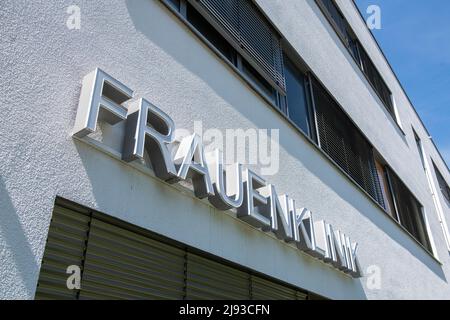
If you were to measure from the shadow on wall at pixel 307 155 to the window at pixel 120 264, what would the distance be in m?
1.57

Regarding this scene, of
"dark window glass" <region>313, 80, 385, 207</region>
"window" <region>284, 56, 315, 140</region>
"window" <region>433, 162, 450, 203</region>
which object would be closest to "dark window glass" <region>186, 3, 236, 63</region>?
"window" <region>284, 56, 315, 140</region>

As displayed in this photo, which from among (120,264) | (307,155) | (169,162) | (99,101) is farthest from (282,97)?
(120,264)

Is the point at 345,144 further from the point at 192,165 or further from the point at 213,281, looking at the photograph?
the point at 192,165

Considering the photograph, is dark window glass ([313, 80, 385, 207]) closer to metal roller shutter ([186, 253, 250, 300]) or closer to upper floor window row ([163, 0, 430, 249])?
upper floor window row ([163, 0, 430, 249])

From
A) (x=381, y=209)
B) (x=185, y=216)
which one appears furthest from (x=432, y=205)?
(x=185, y=216)

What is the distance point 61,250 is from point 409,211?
9522 millimetres

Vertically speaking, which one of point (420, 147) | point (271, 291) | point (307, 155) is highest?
point (420, 147)

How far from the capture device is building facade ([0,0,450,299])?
2.37 metres

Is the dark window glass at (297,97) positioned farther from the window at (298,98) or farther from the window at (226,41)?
the window at (226,41)

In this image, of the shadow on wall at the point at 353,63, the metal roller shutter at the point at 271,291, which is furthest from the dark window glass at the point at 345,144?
the metal roller shutter at the point at 271,291

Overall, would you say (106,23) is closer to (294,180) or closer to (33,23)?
(33,23)

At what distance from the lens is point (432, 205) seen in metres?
13.0

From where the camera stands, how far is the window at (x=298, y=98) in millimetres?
6184

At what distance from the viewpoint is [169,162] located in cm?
299
